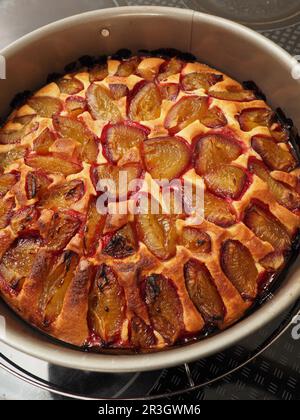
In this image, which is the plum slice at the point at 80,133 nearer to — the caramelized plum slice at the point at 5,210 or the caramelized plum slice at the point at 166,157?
the caramelized plum slice at the point at 166,157

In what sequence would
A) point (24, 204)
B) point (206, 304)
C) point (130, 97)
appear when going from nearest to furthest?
point (206, 304) < point (24, 204) < point (130, 97)

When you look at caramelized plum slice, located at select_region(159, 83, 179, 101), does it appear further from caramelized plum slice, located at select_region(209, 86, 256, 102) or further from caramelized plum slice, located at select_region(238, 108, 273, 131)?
caramelized plum slice, located at select_region(238, 108, 273, 131)

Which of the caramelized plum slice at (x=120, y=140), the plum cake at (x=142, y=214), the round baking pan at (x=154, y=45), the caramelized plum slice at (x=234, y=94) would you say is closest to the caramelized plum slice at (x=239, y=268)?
the plum cake at (x=142, y=214)

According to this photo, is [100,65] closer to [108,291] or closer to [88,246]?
[88,246]

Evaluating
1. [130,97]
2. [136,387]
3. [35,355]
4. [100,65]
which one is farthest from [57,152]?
[136,387]

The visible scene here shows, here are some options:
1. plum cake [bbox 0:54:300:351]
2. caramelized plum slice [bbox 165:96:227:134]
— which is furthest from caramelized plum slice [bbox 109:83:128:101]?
caramelized plum slice [bbox 165:96:227:134]
